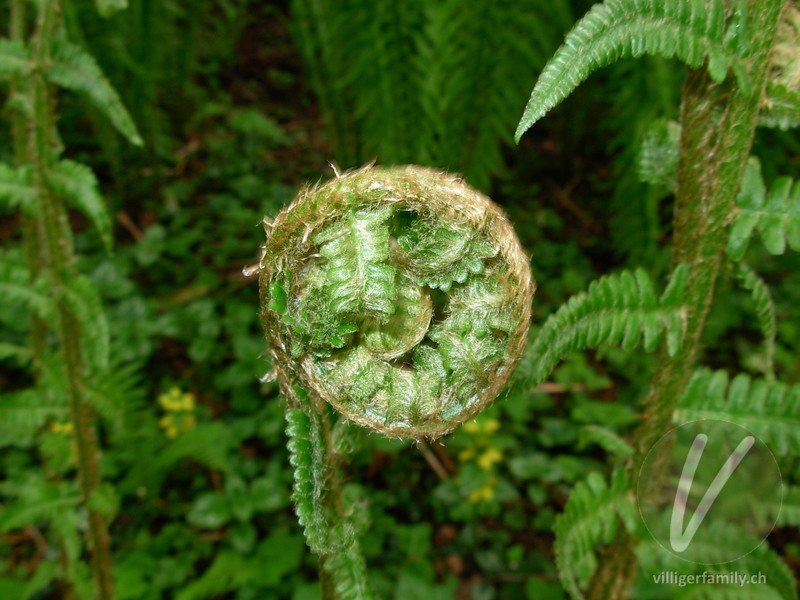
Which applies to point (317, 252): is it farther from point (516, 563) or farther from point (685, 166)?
point (516, 563)

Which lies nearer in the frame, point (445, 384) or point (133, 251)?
point (445, 384)

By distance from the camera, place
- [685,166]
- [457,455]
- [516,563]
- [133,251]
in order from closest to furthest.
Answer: [685,166] → [516,563] → [457,455] → [133,251]

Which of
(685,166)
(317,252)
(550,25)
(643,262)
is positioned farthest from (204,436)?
(550,25)

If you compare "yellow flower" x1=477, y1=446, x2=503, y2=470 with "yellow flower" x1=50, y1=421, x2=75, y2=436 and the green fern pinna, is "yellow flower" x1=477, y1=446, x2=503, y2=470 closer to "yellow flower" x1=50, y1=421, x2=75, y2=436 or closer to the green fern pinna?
the green fern pinna

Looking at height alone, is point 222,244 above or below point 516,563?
above

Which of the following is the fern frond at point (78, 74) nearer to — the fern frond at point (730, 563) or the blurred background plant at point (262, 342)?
the blurred background plant at point (262, 342)

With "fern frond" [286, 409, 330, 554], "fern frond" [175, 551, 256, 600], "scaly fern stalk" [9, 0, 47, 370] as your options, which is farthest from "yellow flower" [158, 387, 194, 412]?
"fern frond" [286, 409, 330, 554]
